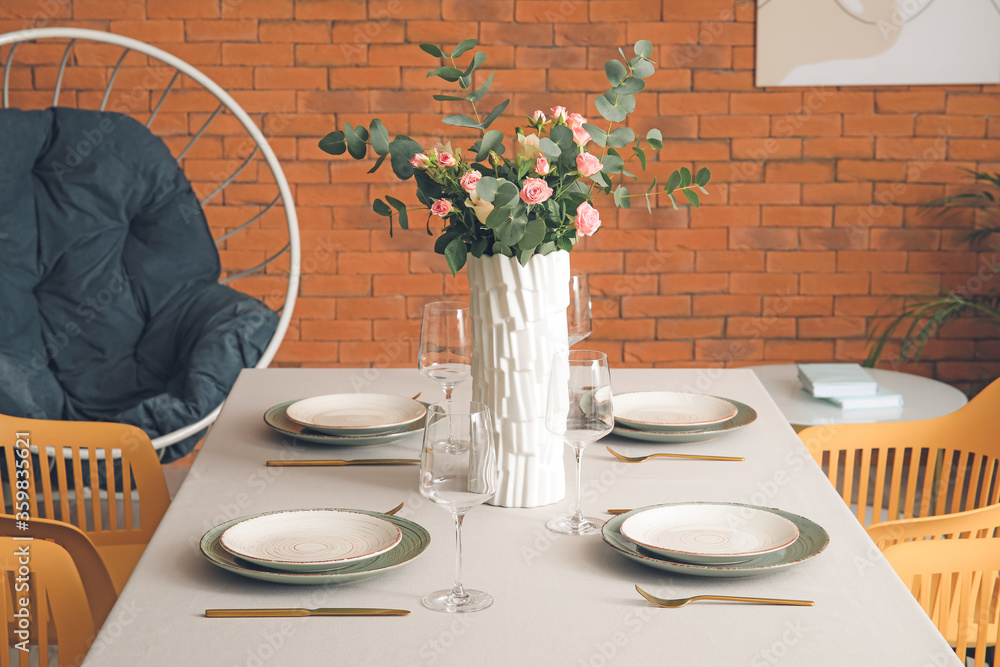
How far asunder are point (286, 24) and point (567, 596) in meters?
2.58

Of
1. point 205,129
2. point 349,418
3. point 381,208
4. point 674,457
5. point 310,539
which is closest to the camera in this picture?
point 310,539

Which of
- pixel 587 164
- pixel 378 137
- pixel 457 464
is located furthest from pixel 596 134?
pixel 457 464

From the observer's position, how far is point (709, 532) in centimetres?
106

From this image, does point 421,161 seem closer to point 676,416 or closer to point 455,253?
point 455,253

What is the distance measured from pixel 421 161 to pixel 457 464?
43cm

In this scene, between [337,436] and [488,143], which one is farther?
[337,436]

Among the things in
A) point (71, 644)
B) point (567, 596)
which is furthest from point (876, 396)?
point (71, 644)

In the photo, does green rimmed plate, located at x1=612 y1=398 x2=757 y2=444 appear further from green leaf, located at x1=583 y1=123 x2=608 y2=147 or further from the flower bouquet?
green leaf, located at x1=583 y1=123 x2=608 y2=147

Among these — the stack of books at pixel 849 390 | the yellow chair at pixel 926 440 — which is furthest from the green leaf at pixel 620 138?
the stack of books at pixel 849 390

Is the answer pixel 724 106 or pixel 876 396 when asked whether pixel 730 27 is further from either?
pixel 876 396

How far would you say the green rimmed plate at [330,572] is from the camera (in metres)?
0.93

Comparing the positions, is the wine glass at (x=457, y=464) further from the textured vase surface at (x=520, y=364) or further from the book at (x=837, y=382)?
the book at (x=837, y=382)

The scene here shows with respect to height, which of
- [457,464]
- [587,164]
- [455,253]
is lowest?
[457,464]

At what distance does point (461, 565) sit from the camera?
98 centimetres
